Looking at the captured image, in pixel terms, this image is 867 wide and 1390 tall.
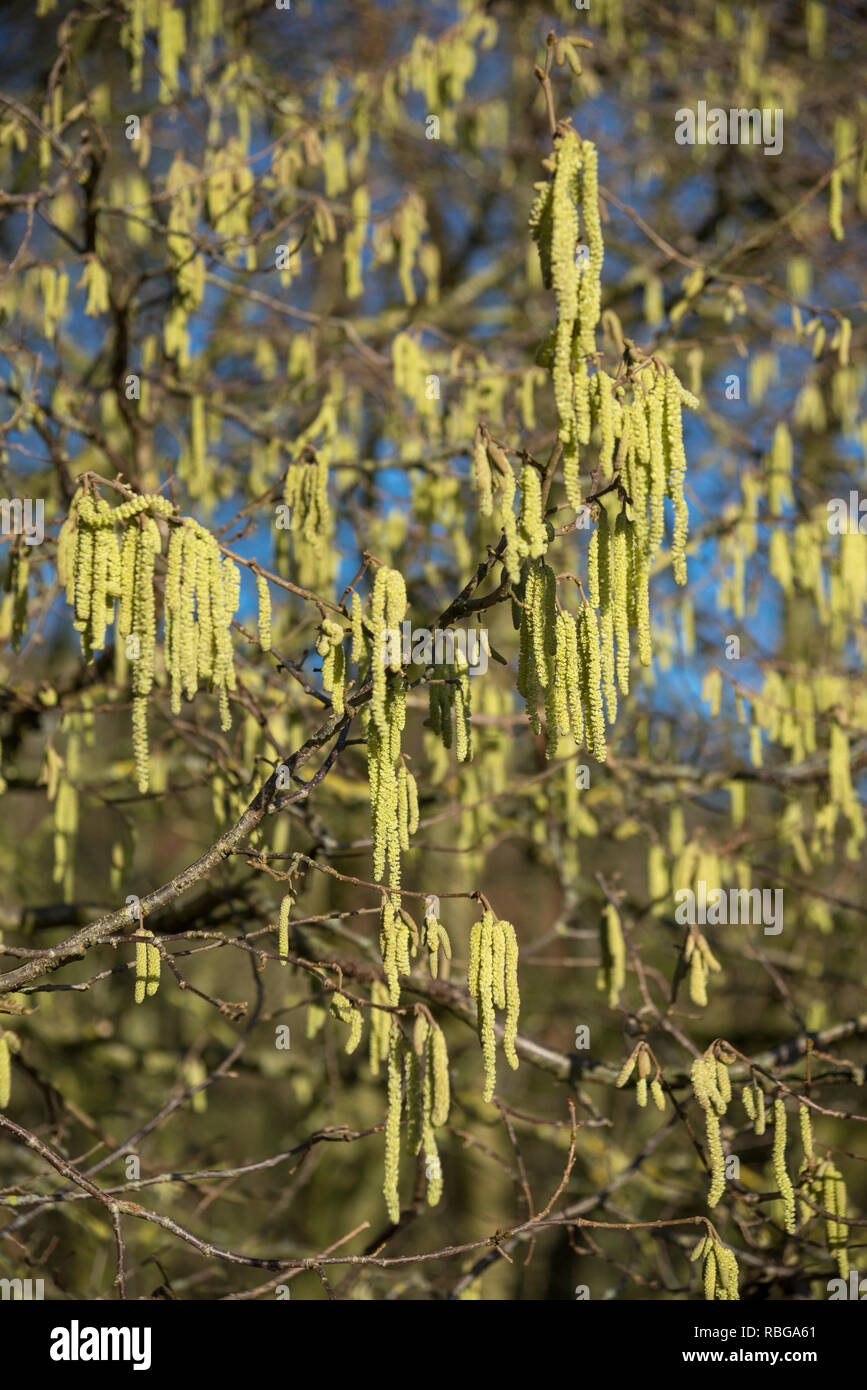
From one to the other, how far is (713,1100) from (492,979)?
1.94 feet

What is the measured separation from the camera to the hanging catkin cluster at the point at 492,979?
191 centimetres

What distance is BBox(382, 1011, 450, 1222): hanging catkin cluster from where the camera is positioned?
80.4 inches

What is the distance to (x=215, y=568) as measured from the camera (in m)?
1.74

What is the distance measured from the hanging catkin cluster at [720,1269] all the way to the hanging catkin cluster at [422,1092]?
0.56 m

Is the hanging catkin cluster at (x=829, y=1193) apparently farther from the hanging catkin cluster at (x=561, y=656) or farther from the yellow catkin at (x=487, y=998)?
the hanging catkin cluster at (x=561, y=656)

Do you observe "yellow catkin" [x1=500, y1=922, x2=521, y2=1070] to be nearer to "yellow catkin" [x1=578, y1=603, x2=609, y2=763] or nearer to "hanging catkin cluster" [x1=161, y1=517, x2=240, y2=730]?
"yellow catkin" [x1=578, y1=603, x2=609, y2=763]

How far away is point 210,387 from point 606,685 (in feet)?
9.83

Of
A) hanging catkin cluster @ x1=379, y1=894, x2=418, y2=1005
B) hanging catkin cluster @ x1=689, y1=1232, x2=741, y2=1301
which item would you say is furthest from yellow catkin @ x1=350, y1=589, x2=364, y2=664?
hanging catkin cluster @ x1=689, y1=1232, x2=741, y2=1301

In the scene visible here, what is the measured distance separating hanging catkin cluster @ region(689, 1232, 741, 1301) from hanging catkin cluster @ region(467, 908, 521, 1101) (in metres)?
0.62

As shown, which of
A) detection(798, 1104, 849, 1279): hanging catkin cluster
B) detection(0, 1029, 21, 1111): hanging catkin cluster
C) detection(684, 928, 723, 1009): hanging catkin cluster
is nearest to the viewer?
detection(0, 1029, 21, 1111): hanging catkin cluster

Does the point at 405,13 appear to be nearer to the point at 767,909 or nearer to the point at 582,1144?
the point at 767,909

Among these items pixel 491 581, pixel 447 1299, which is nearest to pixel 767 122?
pixel 491 581

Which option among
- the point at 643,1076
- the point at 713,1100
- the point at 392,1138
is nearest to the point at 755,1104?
the point at 713,1100

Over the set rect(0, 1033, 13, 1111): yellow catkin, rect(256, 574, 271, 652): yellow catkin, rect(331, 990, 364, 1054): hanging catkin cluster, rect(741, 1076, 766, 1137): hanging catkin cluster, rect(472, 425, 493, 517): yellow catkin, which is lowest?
rect(741, 1076, 766, 1137): hanging catkin cluster
